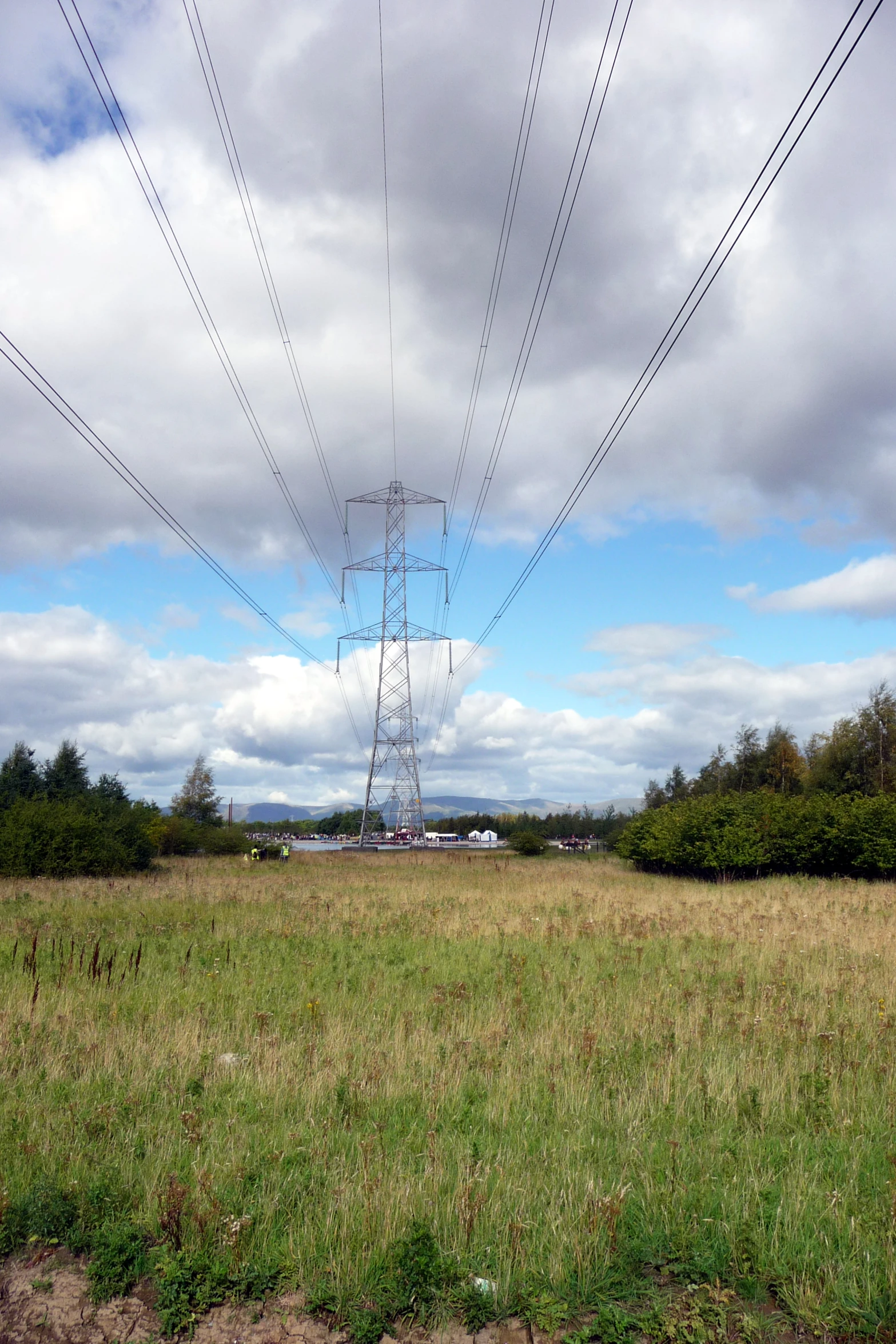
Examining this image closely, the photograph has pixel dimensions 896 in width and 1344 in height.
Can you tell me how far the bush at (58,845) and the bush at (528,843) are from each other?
3730 cm

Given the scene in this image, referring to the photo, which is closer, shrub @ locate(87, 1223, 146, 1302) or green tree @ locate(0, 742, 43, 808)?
shrub @ locate(87, 1223, 146, 1302)

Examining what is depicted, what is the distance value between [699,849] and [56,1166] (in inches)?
1721

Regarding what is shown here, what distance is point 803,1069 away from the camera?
7914 millimetres

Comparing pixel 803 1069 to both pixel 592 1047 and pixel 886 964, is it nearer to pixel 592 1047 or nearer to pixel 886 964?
pixel 592 1047

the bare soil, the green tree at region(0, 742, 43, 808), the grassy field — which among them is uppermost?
the green tree at region(0, 742, 43, 808)

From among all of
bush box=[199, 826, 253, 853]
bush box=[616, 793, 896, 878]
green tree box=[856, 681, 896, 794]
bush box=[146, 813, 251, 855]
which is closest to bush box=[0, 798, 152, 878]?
bush box=[146, 813, 251, 855]

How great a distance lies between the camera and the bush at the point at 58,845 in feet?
124

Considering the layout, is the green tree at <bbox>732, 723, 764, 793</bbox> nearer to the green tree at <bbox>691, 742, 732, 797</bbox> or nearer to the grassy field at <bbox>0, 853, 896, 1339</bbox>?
the green tree at <bbox>691, 742, 732, 797</bbox>

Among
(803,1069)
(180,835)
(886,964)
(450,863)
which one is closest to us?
(803,1069)

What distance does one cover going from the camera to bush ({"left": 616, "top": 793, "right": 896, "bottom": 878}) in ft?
126

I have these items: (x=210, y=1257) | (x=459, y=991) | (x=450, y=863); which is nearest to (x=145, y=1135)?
(x=210, y=1257)

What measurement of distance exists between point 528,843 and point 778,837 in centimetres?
3128

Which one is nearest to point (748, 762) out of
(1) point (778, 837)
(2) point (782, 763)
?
(2) point (782, 763)

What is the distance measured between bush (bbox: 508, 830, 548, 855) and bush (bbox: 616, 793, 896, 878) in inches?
818
